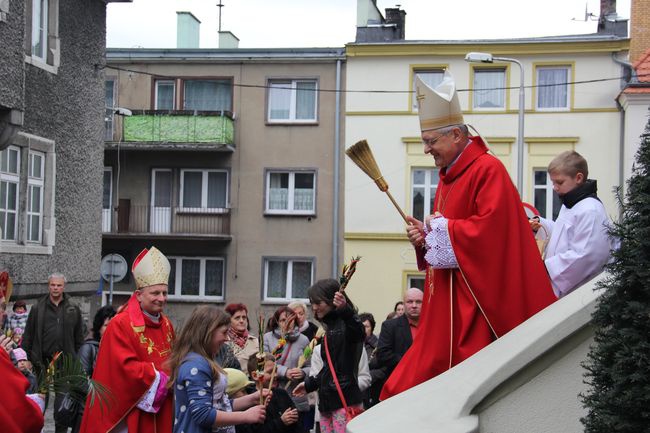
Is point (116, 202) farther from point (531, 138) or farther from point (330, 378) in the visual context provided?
point (330, 378)

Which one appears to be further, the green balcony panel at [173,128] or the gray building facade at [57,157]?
the green balcony panel at [173,128]

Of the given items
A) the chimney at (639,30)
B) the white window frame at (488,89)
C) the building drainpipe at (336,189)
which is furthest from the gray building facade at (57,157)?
the chimney at (639,30)

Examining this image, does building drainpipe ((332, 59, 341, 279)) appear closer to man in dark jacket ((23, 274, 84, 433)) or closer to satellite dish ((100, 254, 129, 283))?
satellite dish ((100, 254, 129, 283))

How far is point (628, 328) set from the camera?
316 cm

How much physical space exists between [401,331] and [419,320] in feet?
9.87

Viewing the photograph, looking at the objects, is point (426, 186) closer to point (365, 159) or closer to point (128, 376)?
point (128, 376)

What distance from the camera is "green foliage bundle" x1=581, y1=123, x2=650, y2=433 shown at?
3.10 metres

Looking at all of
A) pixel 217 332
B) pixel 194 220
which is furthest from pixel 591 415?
pixel 194 220

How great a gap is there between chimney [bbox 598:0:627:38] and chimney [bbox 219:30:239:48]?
1267cm

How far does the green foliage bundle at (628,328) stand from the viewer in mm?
3102

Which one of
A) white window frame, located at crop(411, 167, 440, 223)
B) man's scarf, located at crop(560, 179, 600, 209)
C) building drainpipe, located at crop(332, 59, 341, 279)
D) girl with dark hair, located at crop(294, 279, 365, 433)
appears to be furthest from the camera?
building drainpipe, located at crop(332, 59, 341, 279)

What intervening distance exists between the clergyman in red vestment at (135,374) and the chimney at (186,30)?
103 ft

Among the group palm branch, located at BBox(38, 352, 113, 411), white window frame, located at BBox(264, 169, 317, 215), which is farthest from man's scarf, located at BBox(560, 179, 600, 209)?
white window frame, located at BBox(264, 169, 317, 215)

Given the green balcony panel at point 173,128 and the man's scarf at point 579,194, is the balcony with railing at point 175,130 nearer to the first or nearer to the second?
the green balcony panel at point 173,128
